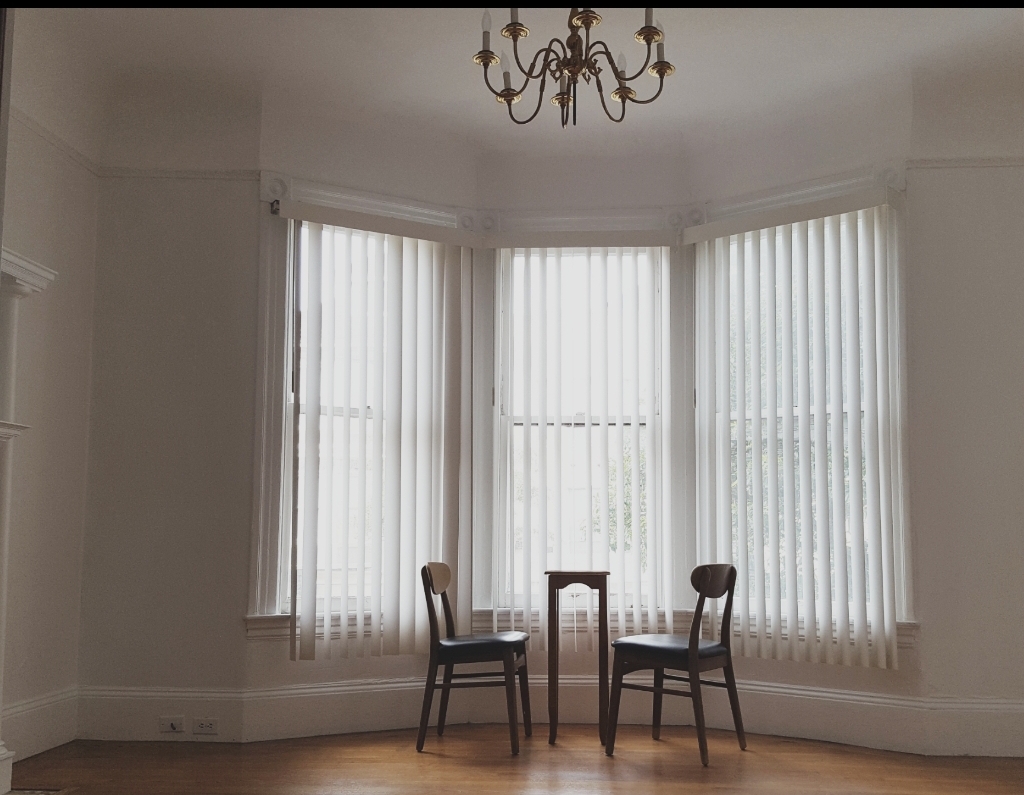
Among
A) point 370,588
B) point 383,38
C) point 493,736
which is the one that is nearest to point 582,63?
point 383,38

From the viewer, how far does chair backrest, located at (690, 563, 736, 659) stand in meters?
4.45

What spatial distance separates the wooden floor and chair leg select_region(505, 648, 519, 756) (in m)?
0.08

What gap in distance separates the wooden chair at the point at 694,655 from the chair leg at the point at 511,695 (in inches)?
17.6

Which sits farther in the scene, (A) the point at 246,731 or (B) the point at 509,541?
(B) the point at 509,541

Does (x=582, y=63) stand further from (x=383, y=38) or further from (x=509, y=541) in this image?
(x=509, y=541)

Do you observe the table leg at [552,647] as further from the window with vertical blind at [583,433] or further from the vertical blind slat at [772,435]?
the vertical blind slat at [772,435]

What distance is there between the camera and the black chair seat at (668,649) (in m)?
4.46

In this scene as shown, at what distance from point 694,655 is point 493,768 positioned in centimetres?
104

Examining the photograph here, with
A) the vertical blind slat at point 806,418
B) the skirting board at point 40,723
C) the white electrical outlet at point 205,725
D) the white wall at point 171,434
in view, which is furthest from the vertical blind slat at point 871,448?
the skirting board at point 40,723

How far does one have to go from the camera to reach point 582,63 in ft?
11.6

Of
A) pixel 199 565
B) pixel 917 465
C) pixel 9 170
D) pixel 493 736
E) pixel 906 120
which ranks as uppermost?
pixel 906 120

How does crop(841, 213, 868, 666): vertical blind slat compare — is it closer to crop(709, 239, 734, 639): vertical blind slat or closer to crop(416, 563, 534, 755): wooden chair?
crop(709, 239, 734, 639): vertical blind slat

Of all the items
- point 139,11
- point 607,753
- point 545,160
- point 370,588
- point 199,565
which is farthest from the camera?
point 545,160

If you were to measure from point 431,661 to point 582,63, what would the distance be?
112 inches
